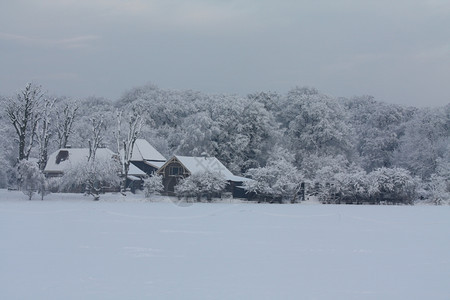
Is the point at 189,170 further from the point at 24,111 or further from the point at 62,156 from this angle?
the point at 24,111

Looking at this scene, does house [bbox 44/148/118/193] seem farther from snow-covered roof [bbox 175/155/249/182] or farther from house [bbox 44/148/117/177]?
snow-covered roof [bbox 175/155/249/182]

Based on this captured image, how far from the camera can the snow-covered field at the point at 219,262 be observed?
11.1 metres

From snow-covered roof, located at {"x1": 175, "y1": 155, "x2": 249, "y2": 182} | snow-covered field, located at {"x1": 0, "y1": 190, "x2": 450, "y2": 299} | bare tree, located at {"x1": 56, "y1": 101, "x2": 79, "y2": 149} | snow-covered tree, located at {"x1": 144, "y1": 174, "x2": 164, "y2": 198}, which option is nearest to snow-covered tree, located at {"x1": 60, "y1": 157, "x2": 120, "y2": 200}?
snow-covered tree, located at {"x1": 144, "y1": 174, "x2": 164, "y2": 198}

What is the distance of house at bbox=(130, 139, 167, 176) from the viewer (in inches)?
2404

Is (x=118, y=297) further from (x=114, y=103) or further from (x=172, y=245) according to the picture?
(x=114, y=103)

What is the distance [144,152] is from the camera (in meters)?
61.7

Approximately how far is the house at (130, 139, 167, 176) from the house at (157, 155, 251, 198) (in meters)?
6.54

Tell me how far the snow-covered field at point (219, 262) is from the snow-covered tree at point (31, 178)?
74.0ft

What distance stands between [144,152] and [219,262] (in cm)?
4811

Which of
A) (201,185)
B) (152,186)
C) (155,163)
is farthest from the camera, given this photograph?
(155,163)

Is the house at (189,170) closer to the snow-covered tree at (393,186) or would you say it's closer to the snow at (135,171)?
the snow at (135,171)

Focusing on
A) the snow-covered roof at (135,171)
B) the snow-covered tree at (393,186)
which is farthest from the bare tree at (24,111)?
the snow-covered tree at (393,186)

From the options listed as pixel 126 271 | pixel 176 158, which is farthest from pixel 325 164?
pixel 126 271

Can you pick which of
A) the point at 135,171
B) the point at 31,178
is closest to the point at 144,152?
the point at 135,171
